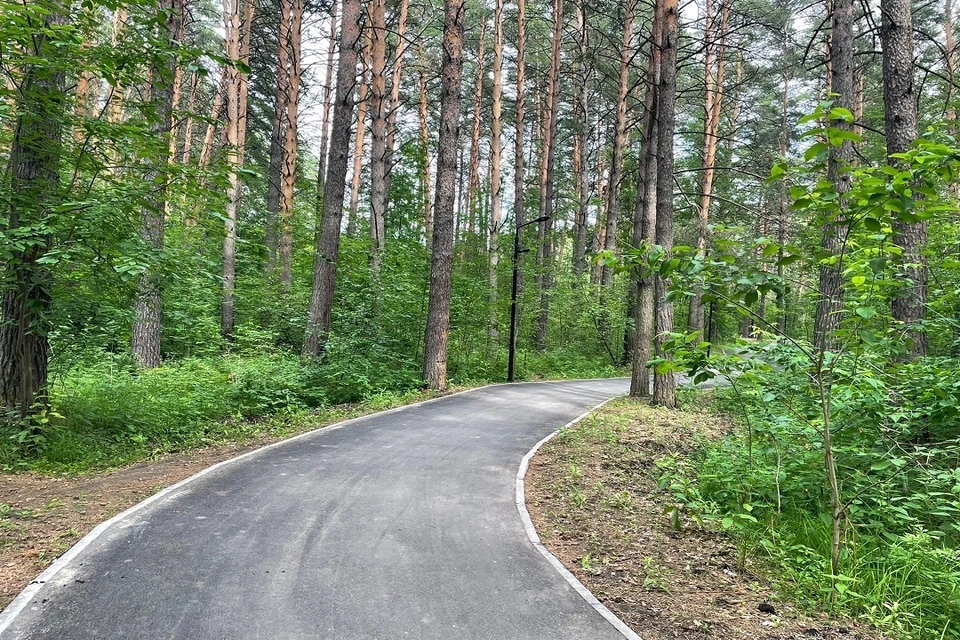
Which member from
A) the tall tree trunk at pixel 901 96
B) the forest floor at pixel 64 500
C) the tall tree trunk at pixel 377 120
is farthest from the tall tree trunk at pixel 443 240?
the tall tree trunk at pixel 901 96

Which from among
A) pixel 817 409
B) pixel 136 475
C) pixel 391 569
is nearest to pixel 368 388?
pixel 136 475

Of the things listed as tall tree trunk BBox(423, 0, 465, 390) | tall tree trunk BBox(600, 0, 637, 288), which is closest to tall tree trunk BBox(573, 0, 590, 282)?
tall tree trunk BBox(600, 0, 637, 288)

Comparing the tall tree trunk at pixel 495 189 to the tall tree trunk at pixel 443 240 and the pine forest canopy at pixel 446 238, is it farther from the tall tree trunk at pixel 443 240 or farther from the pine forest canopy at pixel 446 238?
the tall tree trunk at pixel 443 240

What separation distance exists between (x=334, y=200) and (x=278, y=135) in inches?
372

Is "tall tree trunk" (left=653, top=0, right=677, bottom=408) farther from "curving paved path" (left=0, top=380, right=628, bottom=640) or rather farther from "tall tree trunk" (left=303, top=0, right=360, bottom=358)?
"tall tree trunk" (left=303, top=0, right=360, bottom=358)

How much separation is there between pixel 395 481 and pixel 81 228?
4889 mm

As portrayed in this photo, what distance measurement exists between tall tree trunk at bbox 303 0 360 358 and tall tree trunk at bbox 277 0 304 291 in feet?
15.0

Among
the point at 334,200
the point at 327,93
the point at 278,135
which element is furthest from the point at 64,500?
the point at 327,93

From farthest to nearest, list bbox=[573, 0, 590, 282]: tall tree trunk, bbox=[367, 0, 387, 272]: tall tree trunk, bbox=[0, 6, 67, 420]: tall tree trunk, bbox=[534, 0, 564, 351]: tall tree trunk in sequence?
bbox=[573, 0, 590, 282]: tall tree trunk
bbox=[534, 0, 564, 351]: tall tree trunk
bbox=[367, 0, 387, 272]: tall tree trunk
bbox=[0, 6, 67, 420]: tall tree trunk

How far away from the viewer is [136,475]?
643 centimetres

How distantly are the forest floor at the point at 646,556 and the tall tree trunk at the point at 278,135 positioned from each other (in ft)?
44.6

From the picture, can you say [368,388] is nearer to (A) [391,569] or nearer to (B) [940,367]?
(A) [391,569]

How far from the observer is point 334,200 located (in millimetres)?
12617

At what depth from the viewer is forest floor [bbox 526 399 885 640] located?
11.6 feet
